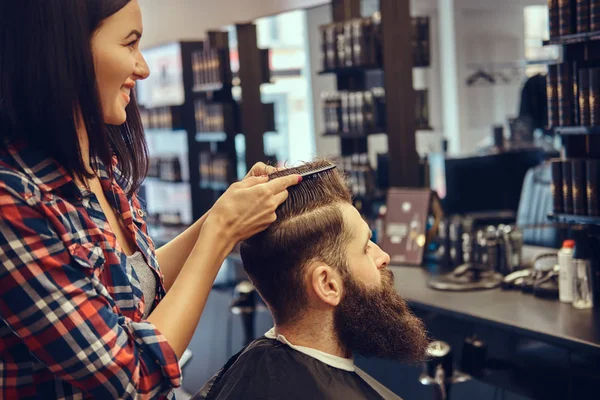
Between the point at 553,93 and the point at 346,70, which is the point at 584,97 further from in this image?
the point at 346,70

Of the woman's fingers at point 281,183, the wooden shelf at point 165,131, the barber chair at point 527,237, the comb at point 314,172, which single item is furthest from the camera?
the wooden shelf at point 165,131

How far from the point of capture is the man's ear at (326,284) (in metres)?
1.63

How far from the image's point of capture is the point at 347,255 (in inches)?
65.6

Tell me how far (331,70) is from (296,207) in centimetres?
311

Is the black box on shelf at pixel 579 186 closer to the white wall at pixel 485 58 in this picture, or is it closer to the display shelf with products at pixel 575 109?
the display shelf with products at pixel 575 109

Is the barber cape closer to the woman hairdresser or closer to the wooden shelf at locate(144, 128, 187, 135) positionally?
the woman hairdresser

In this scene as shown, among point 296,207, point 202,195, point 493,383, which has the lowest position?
point 493,383

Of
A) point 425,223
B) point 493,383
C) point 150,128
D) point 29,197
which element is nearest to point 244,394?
point 29,197

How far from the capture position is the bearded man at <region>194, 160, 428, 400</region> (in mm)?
1639

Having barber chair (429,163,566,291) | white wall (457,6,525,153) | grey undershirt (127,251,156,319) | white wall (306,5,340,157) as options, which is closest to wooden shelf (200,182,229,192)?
barber chair (429,163,566,291)

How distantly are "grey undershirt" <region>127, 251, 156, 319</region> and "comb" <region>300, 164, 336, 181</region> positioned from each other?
14.6 inches

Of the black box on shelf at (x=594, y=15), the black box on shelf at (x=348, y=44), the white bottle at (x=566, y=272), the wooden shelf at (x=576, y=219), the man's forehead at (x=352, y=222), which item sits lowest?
the white bottle at (x=566, y=272)

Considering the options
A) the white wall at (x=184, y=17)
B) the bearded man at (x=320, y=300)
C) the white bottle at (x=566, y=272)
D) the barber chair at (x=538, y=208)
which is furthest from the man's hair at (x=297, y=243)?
the white wall at (x=184, y=17)

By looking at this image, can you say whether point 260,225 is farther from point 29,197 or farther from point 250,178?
point 29,197
